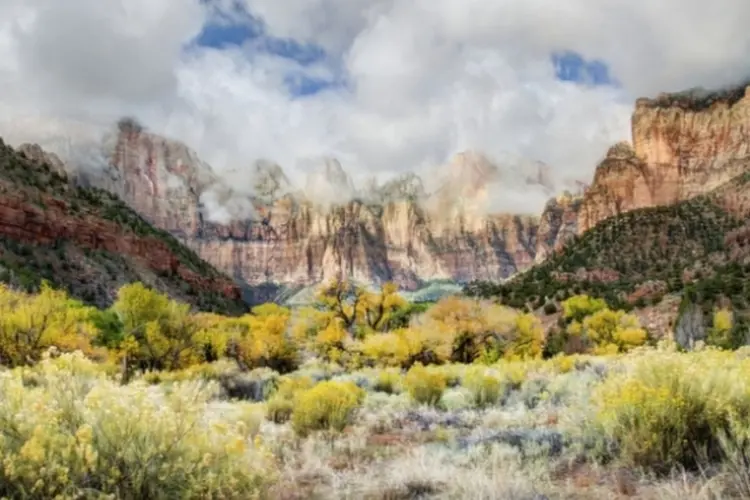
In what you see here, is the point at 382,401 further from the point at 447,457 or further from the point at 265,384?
the point at 447,457

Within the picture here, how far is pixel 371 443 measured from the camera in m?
9.55

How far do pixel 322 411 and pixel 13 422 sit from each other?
6126 millimetres

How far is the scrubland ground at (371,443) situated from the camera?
15.8 feet

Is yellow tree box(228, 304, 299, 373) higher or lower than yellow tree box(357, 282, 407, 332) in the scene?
lower

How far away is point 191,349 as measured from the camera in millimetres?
26656

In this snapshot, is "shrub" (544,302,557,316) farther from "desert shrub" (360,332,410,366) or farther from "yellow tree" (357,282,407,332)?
"desert shrub" (360,332,410,366)

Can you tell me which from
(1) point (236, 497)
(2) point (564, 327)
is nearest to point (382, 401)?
(1) point (236, 497)

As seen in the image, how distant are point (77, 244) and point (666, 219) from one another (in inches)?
2805

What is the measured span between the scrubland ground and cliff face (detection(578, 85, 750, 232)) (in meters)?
147

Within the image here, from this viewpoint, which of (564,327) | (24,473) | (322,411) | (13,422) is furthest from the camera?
(564,327)

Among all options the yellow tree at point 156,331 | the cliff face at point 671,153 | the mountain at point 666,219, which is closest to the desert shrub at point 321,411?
the yellow tree at point 156,331

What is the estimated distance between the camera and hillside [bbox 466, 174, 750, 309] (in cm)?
7162

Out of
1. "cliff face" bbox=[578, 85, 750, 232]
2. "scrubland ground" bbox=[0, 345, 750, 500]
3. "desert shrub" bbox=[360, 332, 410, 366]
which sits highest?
"cliff face" bbox=[578, 85, 750, 232]

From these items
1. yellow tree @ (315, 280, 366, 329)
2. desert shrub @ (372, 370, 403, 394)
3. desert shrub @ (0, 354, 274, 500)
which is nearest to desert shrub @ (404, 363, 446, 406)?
desert shrub @ (372, 370, 403, 394)
